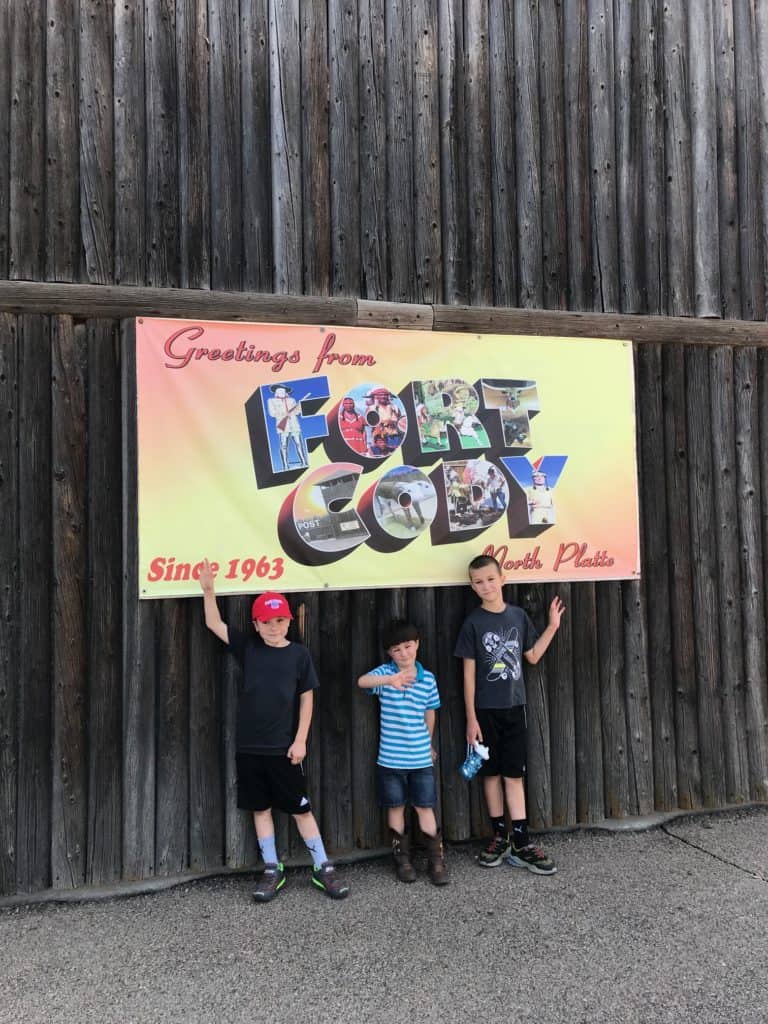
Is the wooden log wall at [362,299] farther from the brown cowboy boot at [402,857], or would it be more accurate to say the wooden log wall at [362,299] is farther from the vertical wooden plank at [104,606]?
the brown cowboy boot at [402,857]

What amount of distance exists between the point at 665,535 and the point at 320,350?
2.53 m

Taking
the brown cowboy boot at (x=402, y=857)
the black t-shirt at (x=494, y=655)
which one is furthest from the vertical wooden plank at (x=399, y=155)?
the brown cowboy boot at (x=402, y=857)

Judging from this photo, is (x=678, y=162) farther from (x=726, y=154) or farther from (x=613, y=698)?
(x=613, y=698)

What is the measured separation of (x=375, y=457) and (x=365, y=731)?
62.1 inches

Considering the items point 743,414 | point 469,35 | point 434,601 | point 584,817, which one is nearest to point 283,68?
point 469,35

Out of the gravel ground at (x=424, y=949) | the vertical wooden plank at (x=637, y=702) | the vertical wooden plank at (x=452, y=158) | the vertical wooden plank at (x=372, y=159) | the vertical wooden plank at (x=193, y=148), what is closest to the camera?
the gravel ground at (x=424, y=949)

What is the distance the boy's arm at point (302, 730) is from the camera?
3988 mm

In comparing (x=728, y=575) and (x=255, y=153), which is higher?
(x=255, y=153)

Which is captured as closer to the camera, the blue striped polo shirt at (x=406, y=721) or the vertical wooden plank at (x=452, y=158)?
the blue striped polo shirt at (x=406, y=721)

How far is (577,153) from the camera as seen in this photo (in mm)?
4961

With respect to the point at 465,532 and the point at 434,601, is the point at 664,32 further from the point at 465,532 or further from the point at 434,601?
the point at 434,601

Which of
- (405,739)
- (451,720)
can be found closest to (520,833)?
(451,720)

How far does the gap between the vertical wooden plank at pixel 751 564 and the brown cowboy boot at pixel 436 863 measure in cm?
231

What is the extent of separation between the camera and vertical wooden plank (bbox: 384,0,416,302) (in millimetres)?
4621
